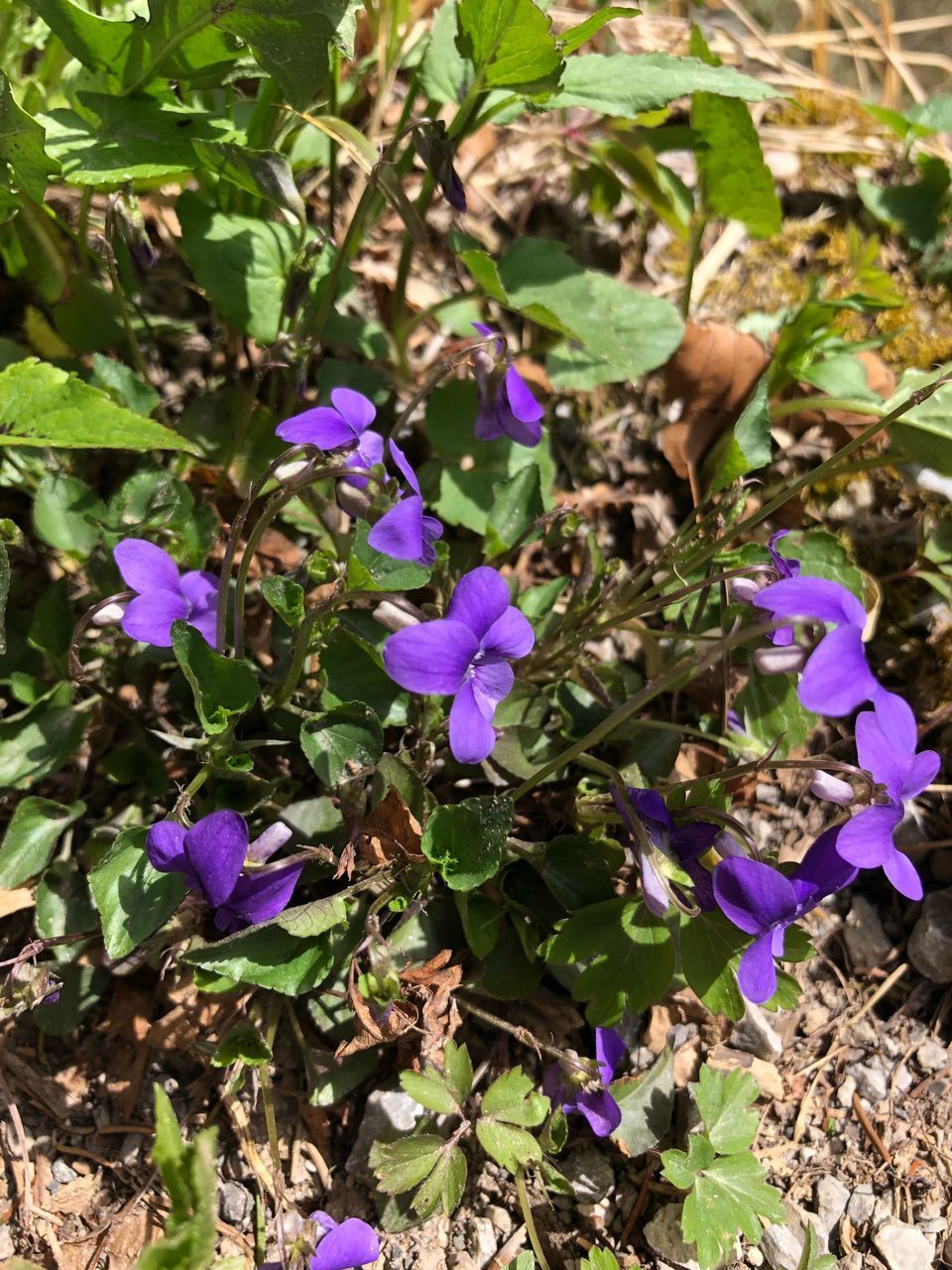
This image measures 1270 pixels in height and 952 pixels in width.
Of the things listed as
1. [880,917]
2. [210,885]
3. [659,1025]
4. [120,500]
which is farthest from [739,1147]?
[120,500]

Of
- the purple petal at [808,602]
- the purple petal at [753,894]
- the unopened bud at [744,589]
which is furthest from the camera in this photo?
the unopened bud at [744,589]

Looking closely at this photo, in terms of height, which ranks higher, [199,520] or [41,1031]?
[199,520]

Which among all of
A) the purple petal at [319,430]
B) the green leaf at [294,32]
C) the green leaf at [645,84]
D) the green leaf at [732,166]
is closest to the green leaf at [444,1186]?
the purple petal at [319,430]

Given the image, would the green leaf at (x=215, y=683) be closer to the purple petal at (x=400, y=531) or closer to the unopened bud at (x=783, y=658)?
the purple petal at (x=400, y=531)

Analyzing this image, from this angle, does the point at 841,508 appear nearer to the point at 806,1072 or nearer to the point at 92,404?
the point at 806,1072

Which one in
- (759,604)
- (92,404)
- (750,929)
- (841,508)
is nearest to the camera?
(759,604)

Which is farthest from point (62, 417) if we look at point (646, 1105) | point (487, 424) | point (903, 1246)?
point (903, 1246)
